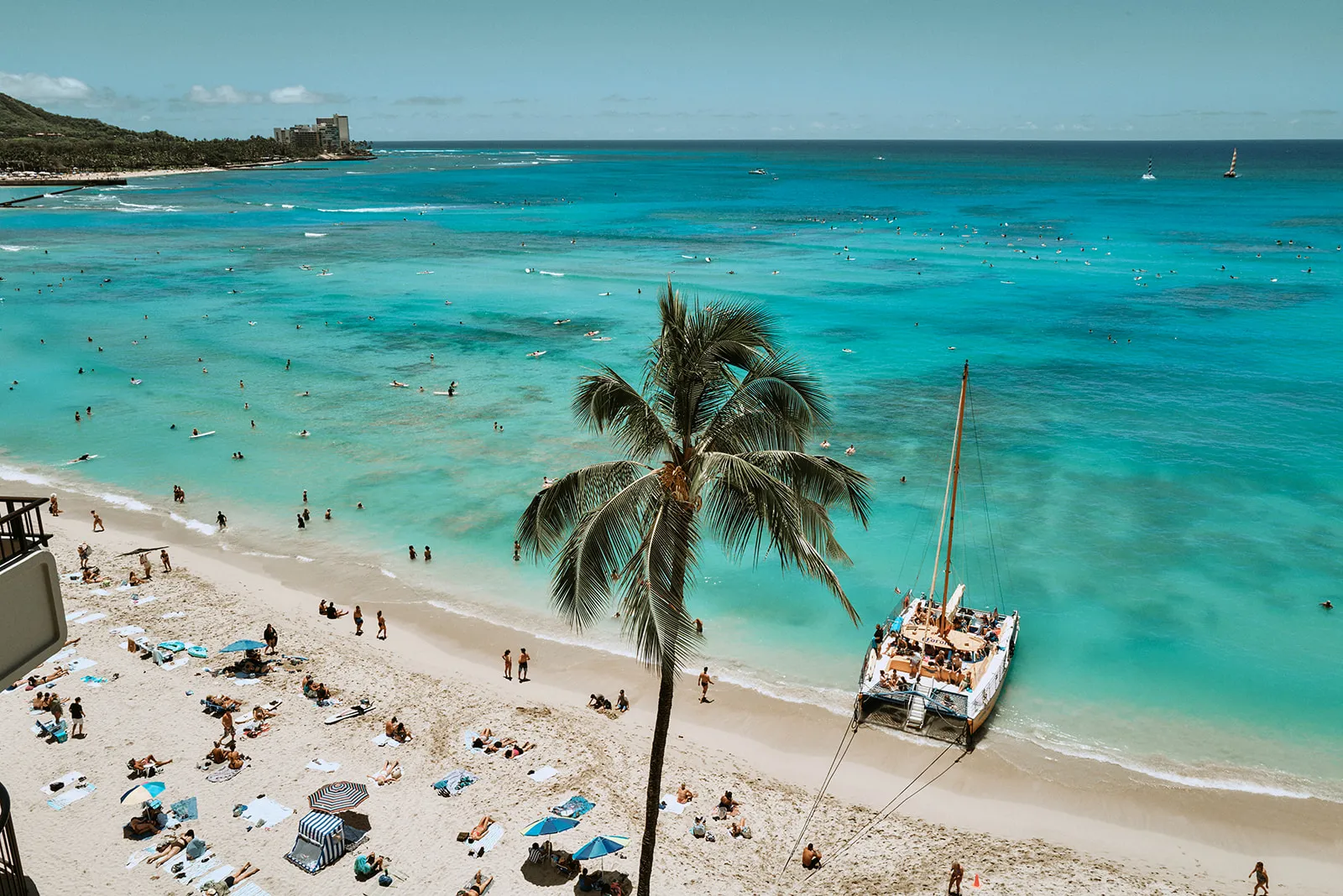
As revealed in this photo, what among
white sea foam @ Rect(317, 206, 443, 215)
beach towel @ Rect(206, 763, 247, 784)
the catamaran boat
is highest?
Result: white sea foam @ Rect(317, 206, 443, 215)

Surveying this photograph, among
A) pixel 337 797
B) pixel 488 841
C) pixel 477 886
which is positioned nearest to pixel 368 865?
pixel 337 797

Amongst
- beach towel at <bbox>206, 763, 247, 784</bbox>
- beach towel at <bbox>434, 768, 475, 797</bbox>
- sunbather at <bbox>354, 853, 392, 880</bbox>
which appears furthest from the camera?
beach towel at <bbox>206, 763, 247, 784</bbox>

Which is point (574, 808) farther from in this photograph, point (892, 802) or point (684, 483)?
point (684, 483)

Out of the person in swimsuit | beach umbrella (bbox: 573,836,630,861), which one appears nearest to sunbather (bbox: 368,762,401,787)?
beach umbrella (bbox: 573,836,630,861)

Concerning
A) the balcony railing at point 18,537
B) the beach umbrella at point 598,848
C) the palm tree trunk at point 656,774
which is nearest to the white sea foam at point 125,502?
the beach umbrella at point 598,848

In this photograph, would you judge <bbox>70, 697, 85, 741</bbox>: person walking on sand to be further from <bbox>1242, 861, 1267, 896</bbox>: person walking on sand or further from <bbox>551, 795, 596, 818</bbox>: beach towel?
<bbox>1242, 861, 1267, 896</bbox>: person walking on sand

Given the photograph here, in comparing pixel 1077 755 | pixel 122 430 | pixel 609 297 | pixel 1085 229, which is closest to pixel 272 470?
pixel 122 430
